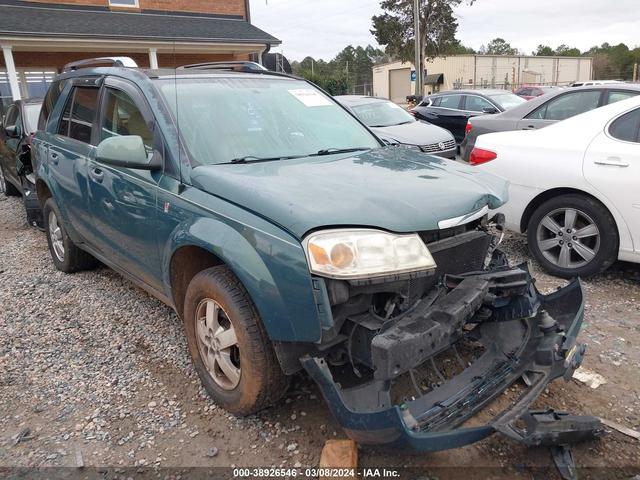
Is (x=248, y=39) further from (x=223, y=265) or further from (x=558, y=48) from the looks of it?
(x=558, y=48)

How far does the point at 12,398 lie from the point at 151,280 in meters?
1.05

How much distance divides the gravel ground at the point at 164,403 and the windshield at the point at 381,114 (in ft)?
19.9

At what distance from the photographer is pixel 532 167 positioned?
179 inches

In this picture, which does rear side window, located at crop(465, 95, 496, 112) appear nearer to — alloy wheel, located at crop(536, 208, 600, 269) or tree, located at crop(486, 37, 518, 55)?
alloy wheel, located at crop(536, 208, 600, 269)

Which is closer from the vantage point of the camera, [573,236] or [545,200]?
[573,236]

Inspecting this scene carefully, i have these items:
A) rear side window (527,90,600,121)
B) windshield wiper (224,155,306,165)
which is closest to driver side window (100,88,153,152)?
windshield wiper (224,155,306,165)

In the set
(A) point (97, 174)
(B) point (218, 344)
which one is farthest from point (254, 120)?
(B) point (218, 344)

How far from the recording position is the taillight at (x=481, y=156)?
193 inches

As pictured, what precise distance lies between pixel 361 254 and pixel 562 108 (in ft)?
20.7

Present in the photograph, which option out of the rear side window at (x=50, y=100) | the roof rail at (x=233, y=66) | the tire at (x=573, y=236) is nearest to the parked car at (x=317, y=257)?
the roof rail at (x=233, y=66)

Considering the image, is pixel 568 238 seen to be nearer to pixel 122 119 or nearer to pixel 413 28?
pixel 122 119

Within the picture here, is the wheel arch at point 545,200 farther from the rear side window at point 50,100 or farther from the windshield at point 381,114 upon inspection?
the windshield at point 381,114

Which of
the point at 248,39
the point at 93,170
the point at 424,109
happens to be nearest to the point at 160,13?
the point at 248,39

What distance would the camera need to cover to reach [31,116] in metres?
7.50
